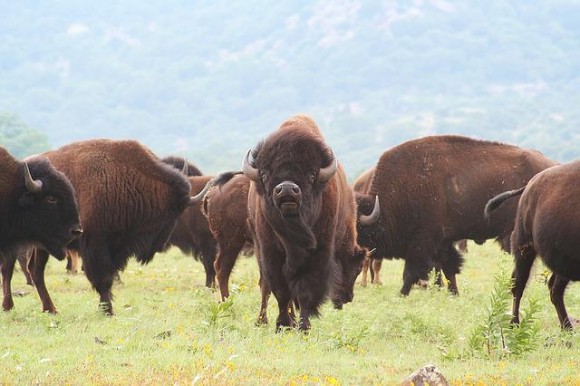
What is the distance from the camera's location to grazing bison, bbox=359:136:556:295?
51.0 feet

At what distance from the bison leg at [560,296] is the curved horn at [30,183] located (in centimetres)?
543

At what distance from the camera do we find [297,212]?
9258 millimetres

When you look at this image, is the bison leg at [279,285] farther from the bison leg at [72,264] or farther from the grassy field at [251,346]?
the bison leg at [72,264]

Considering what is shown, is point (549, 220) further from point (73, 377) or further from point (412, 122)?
point (412, 122)

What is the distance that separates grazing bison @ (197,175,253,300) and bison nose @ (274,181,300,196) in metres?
4.22

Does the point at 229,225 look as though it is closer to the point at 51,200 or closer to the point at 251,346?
the point at 51,200

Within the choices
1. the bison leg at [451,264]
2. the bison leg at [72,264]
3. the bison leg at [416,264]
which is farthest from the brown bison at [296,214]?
the bison leg at [72,264]

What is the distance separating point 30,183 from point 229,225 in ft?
11.8

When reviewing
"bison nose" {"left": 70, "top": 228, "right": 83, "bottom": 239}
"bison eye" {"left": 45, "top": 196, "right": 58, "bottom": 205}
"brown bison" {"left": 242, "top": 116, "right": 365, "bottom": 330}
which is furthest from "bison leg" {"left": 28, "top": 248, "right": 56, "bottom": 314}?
"brown bison" {"left": 242, "top": 116, "right": 365, "bottom": 330}

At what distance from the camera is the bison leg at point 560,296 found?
10.4 meters

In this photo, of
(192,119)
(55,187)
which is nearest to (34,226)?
(55,187)

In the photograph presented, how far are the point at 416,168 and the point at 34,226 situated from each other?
670 cm

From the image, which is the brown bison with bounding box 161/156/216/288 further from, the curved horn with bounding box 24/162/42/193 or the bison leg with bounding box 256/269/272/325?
the curved horn with bounding box 24/162/42/193

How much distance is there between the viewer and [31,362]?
7.73 m
